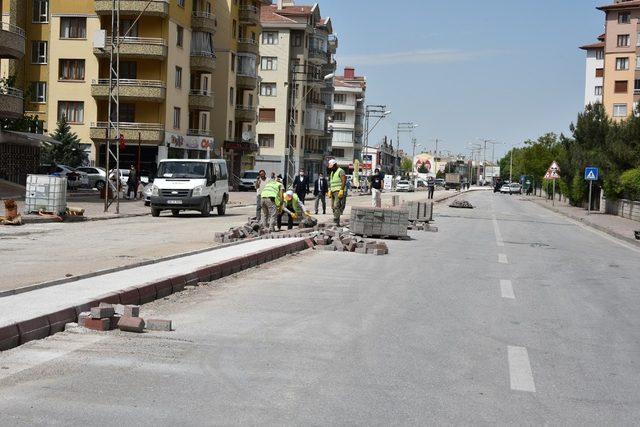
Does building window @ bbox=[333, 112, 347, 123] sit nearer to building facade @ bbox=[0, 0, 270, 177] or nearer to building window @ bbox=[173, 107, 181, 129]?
building facade @ bbox=[0, 0, 270, 177]

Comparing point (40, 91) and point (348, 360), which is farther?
point (40, 91)

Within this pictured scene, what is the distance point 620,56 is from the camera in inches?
3723

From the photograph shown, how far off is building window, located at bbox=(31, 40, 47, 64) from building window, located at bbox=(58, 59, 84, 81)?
139cm

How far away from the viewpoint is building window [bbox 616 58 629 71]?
9375 centimetres

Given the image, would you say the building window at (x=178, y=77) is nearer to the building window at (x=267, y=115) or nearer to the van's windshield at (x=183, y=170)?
the building window at (x=267, y=115)

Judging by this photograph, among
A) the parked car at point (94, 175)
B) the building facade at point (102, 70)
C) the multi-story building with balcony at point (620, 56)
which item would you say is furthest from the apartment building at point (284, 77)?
the parked car at point (94, 175)

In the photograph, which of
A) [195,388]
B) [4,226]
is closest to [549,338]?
[195,388]

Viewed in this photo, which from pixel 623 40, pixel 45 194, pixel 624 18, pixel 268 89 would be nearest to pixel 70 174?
pixel 45 194

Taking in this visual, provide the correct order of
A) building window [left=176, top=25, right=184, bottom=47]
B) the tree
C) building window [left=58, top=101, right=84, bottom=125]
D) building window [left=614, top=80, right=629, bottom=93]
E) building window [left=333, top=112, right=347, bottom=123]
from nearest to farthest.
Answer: the tree, building window [left=58, top=101, right=84, bottom=125], building window [left=176, top=25, right=184, bottom=47], building window [left=614, top=80, right=629, bottom=93], building window [left=333, top=112, right=347, bottom=123]

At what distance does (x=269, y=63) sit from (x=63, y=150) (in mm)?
44135

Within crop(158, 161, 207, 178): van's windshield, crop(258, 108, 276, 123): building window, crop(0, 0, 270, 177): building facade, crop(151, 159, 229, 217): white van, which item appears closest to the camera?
crop(151, 159, 229, 217): white van

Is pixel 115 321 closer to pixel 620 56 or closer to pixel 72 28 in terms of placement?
pixel 72 28

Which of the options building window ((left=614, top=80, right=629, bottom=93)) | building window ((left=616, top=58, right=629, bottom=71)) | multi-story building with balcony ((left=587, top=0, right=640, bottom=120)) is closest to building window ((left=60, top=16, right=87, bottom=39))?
multi-story building with balcony ((left=587, top=0, right=640, bottom=120))

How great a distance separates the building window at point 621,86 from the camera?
9350 centimetres
